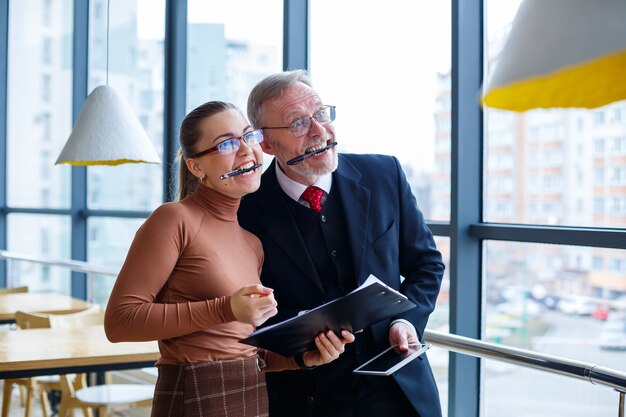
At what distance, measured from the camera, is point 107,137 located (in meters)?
3.56

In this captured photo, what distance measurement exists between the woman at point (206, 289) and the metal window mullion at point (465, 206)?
1757 millimetres

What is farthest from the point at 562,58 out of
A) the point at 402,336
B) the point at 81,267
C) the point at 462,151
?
the point at 81,267

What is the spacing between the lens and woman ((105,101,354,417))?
1.64 meters

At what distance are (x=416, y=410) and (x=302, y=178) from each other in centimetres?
66

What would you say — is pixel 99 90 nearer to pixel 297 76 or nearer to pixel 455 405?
pixel 297 76

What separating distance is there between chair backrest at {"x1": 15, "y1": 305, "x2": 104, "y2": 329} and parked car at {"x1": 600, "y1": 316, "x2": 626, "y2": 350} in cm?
252

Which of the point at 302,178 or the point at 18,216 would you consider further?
the point at 18,216

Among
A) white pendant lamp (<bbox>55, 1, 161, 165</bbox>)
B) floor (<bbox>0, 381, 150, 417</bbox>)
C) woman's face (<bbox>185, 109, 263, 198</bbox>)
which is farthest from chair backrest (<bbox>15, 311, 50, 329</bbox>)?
woman's face (<bbox>185, 109, 263, 198</bbox>)

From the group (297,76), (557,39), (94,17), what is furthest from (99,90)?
(94,17)

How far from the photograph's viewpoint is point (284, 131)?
81.9 inches

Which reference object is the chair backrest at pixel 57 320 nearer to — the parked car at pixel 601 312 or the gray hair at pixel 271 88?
the gray hair at pixel 271 88

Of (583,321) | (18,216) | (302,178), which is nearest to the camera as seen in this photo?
(302,178)

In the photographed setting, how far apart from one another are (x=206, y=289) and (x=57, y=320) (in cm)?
243

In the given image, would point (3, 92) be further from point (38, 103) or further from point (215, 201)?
point (215, 201)
